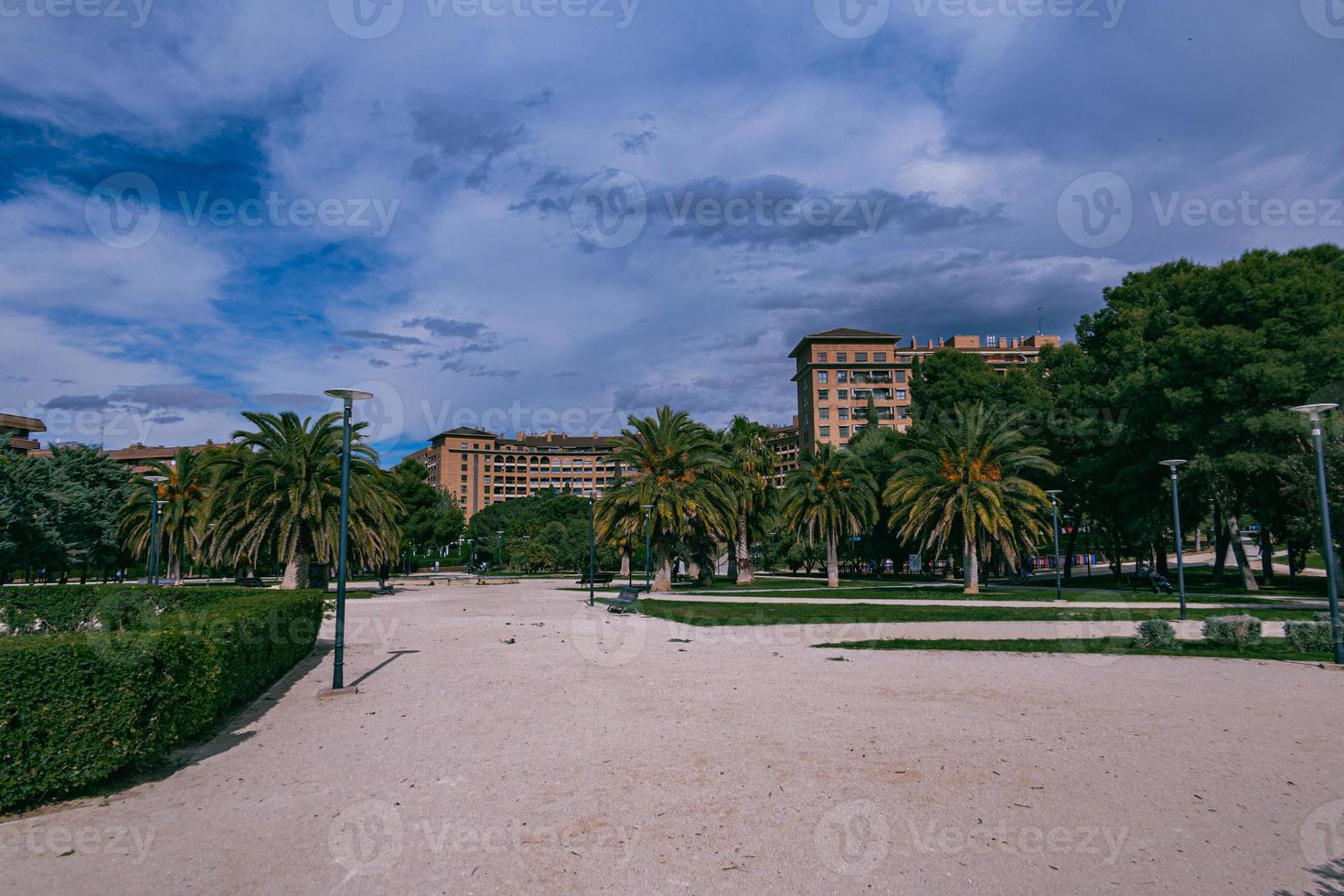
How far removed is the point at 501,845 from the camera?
220 inches

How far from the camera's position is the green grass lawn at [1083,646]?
49.3 ft

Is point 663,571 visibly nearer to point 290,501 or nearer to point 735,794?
point 290,501

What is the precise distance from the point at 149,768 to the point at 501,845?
14.0 ft

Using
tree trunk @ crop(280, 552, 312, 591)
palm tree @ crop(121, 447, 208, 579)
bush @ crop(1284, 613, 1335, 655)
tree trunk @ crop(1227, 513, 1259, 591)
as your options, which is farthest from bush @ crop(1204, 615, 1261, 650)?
palm tree @ crop(121, 447, 208, 579)

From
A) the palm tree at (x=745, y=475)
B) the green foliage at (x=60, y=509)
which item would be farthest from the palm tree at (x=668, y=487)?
the green foliage at (x=60, y=509)

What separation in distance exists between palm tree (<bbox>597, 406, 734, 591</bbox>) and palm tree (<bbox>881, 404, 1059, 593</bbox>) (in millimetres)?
8680

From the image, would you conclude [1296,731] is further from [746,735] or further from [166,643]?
[166,643]

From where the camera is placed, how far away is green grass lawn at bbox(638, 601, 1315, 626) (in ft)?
71.6

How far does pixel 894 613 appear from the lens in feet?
78.0

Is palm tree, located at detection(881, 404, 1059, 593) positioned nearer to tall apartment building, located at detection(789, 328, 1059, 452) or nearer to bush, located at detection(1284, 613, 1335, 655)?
bush, located at detection(1284, 613, 1335, 655)

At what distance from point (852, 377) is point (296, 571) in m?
87.7

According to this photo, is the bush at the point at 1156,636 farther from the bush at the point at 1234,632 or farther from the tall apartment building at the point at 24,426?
the tall apartment building at the point at 24,426

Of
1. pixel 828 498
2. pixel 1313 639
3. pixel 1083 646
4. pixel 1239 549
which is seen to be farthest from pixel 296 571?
pixel 1239 549

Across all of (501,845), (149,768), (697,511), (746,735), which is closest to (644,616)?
(697,511)
